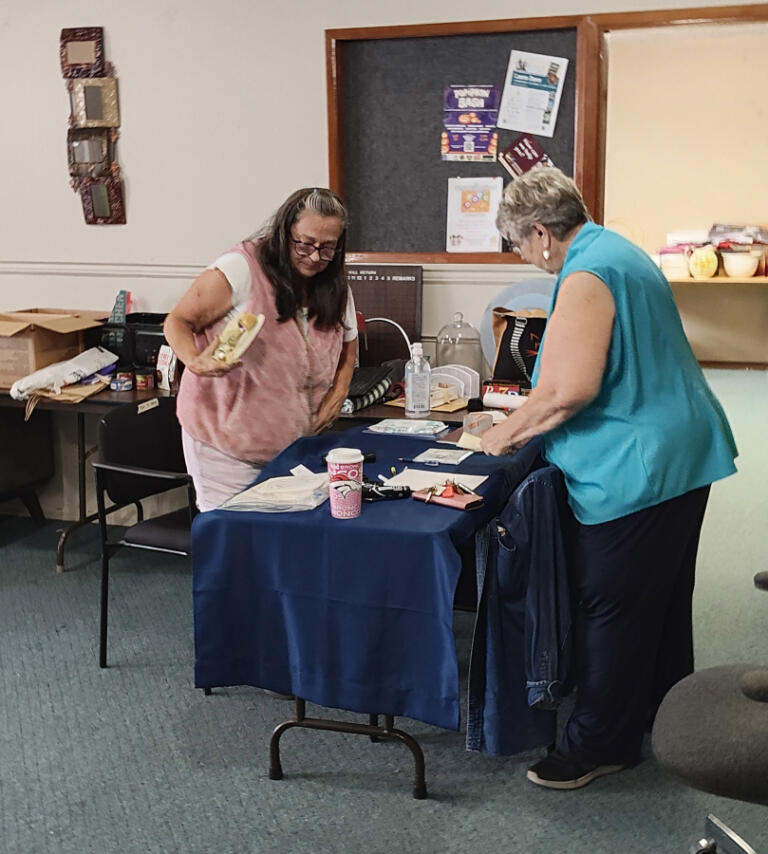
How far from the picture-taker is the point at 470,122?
361cm

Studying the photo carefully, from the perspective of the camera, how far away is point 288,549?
2.19 meters

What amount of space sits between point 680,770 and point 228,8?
3168 millimetres

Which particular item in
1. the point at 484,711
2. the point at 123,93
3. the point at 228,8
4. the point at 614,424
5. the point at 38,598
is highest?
the point at 228,8

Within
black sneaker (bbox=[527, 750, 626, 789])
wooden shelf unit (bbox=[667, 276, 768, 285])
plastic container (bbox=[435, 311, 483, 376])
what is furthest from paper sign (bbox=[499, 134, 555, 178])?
wooden shelf unit (bbox=[667, 276, 768, 285])

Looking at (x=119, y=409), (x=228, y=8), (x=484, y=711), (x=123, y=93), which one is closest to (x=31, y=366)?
(x=119, y=409)

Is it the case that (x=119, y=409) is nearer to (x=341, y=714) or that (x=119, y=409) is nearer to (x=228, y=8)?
(x=341, y=714)

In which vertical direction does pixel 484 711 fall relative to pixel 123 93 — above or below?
below

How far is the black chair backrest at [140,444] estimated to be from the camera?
311cm

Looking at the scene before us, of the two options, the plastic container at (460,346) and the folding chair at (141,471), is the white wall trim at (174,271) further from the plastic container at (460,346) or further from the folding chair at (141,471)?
the folding chair at (141,471)

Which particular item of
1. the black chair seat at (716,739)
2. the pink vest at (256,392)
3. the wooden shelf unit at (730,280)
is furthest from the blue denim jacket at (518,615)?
the wooden shelf unit at (730,280)

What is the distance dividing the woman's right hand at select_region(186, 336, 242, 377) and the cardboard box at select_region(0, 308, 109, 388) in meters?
1.38

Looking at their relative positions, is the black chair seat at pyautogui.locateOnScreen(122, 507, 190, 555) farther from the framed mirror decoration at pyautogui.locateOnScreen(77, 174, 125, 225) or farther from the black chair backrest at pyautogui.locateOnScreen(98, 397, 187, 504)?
the framed mirror decoration at pyautogui.locateOnScreen(77, 174, 125, 225)

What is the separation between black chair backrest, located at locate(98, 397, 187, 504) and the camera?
311 cm

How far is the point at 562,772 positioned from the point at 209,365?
1317mm
